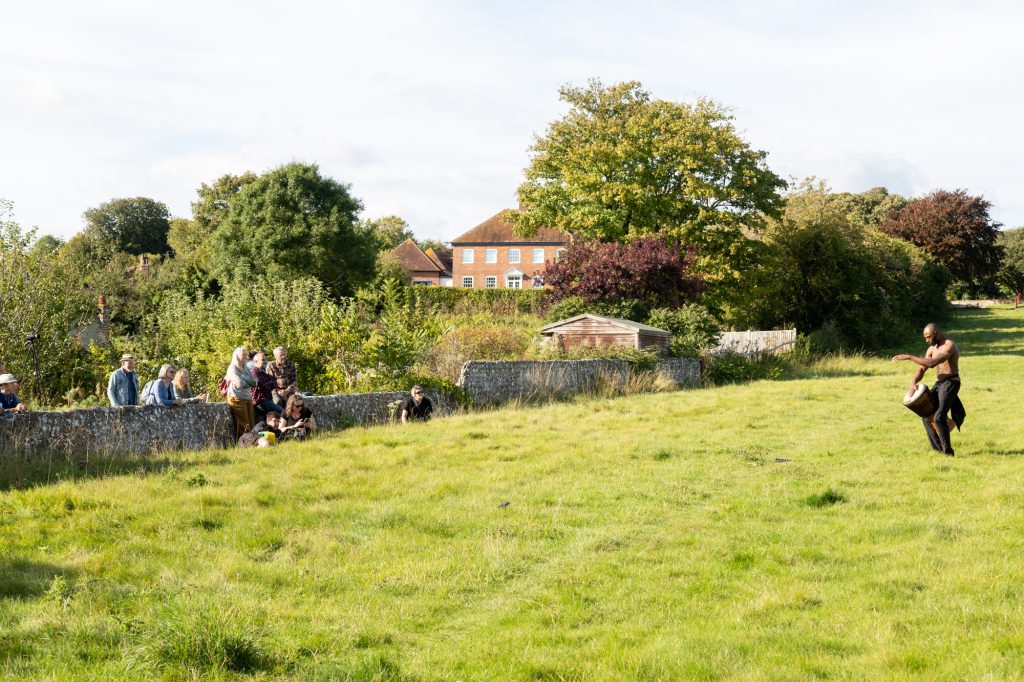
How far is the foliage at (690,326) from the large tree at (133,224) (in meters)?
53.9

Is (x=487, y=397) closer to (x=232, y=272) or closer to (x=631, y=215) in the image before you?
(x=631, y=215)

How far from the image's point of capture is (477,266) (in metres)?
80.2

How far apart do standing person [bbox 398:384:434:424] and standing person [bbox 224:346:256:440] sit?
3072 mm

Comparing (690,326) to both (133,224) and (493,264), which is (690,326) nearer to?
(493,264)

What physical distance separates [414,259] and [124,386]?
7362cm

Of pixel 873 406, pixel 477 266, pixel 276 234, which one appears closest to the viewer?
pixel 873 406

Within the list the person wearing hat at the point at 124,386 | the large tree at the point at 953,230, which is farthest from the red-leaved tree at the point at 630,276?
the large tree at the point at 953,230

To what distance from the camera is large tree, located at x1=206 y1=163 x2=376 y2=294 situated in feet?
157

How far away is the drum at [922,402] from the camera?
12.2 meters

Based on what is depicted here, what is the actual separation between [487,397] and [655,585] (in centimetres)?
1280

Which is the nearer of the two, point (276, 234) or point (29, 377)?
point (29, 377)

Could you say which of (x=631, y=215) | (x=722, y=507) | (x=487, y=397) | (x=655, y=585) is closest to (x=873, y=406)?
(x=487, y=397)

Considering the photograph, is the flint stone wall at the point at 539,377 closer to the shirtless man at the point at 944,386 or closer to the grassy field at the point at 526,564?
the grassy field at the point at 526,564

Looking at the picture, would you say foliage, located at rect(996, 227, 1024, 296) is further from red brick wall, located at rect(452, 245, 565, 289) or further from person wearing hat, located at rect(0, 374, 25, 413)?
person wearing hat, located at rect(0, 374, 25, 413)
